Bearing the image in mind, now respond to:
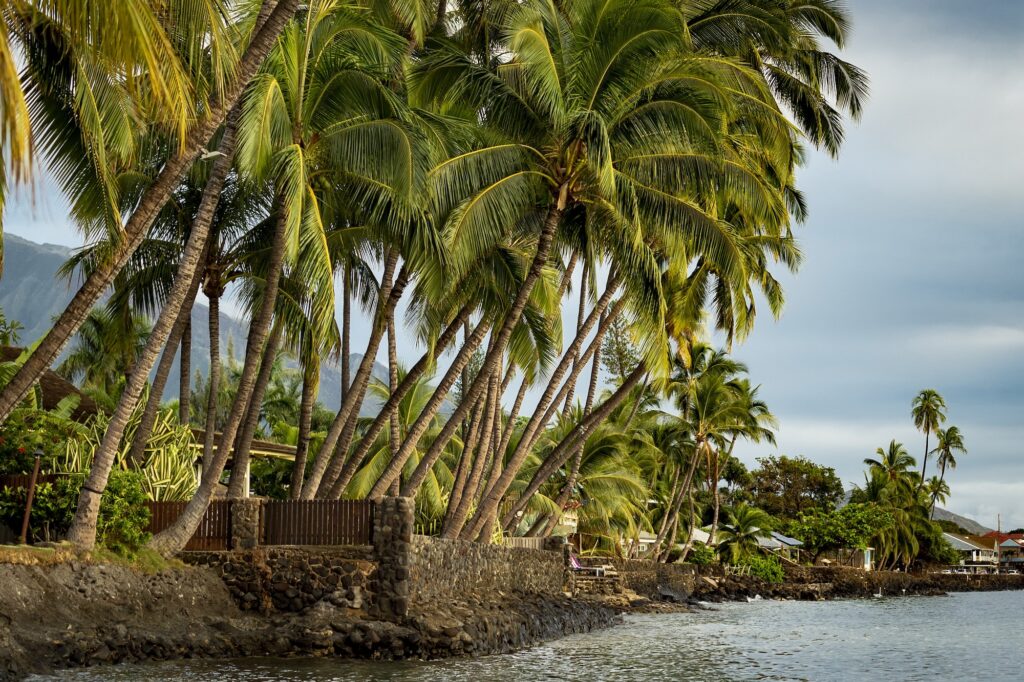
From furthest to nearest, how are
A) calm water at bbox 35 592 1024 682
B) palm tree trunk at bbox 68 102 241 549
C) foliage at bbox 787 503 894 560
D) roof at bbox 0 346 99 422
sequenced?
foliage at bbox 787 503 894 560
roof at bbox 0 346 99 422
palm tree trunk at bbox 68 102 241 549
calm water at bbox 35 592 1024 682

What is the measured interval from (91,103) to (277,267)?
6.51 metres

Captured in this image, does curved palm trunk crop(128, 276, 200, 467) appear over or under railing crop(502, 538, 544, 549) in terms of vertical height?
over

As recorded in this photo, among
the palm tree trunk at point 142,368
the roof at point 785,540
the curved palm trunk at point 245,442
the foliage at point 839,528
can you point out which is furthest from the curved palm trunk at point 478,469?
the foliage at point 839,528

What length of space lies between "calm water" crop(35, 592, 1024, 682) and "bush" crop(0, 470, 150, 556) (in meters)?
2.62

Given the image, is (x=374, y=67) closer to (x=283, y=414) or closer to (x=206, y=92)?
(x=206, y=92)

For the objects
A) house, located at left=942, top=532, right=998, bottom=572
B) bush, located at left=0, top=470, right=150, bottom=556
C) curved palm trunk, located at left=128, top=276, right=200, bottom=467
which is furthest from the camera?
house, located at left=942, top=532, right=998, bottom=572

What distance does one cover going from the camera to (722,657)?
22766 mm

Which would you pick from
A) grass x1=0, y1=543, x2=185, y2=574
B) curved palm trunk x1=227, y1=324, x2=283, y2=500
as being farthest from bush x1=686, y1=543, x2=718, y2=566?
grass x1=0, y1=543, x2=185, y2=574

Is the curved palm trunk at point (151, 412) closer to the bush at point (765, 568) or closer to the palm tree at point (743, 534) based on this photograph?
the bush at point (765, 568)

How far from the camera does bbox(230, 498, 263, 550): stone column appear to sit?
19797 mm

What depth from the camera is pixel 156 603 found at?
17328mm

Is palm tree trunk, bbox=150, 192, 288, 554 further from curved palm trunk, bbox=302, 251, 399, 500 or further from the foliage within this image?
the foliage

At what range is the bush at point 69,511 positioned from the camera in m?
A: 17.5

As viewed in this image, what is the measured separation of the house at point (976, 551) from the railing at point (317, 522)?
83.1 metres
